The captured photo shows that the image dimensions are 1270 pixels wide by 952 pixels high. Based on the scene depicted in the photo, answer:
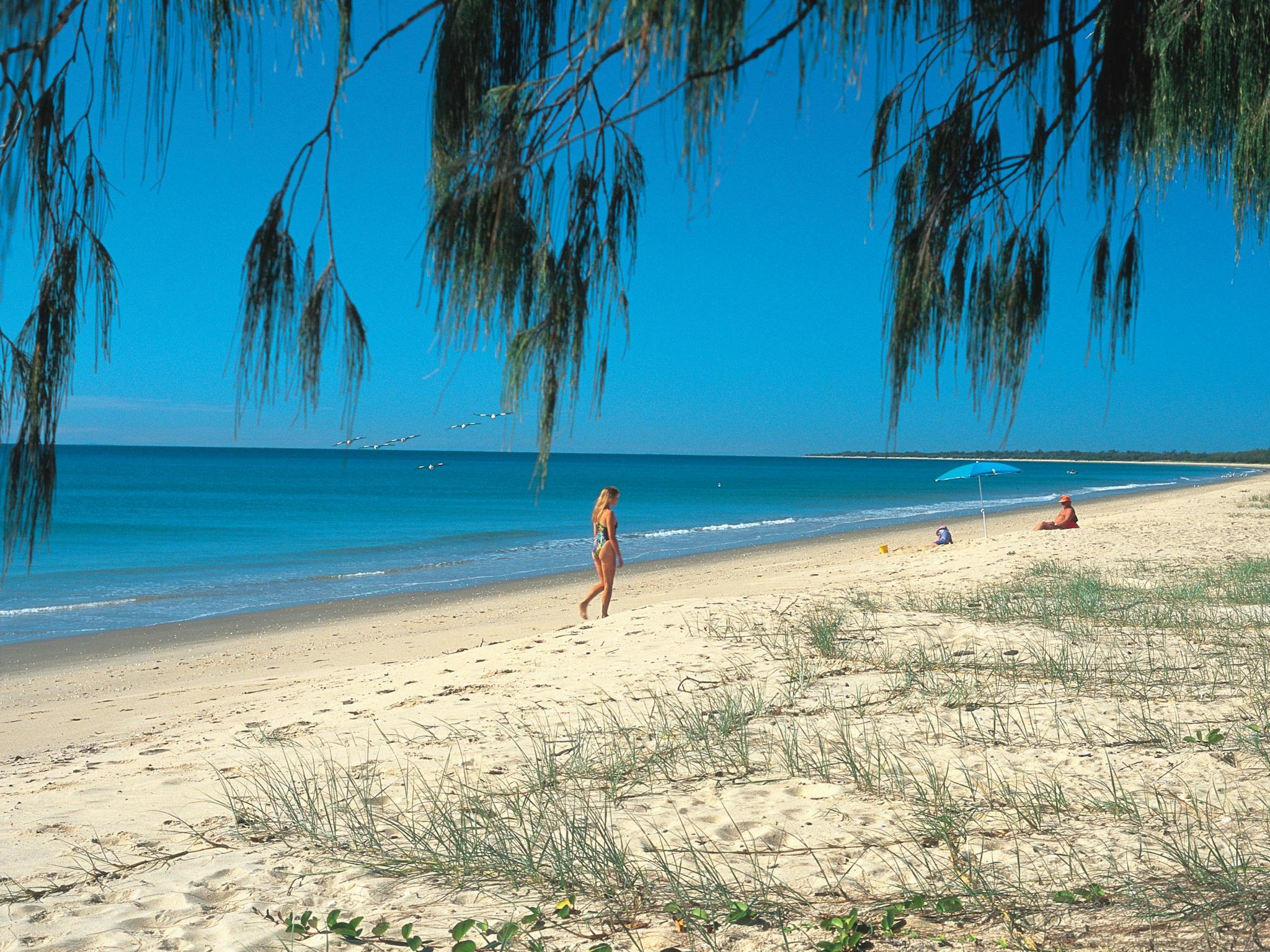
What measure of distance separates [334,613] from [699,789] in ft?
43.5

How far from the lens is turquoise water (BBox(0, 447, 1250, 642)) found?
19.0 meters

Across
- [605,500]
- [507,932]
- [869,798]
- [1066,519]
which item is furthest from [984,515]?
[507,932]

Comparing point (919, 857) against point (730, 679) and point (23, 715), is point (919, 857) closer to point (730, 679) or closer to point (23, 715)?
point (730, 679)

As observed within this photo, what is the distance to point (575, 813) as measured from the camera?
414 centimetres

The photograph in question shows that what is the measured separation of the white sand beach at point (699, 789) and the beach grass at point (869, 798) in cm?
2

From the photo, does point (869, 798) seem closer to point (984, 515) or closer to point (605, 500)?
point (605, 500)

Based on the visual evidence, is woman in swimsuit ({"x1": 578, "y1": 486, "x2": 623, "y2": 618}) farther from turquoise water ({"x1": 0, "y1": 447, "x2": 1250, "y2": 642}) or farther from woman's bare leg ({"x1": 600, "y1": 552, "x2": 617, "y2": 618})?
turquoise water ({"x1": 0, "y1": 447, "x2": 1250, "y2": 642})

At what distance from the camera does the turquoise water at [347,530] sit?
747 inches

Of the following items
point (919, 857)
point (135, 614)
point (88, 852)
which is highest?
point (919, 857)

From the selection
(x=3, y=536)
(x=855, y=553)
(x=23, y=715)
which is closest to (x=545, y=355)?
(x=3, y=536)

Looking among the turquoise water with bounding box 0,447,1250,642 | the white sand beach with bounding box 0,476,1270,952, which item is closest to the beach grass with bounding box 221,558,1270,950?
the white sand beach with bounding box 0,476,1270,952

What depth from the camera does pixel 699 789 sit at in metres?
4.42

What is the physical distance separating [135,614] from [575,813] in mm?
15026

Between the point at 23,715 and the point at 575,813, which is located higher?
the point at 575,813
